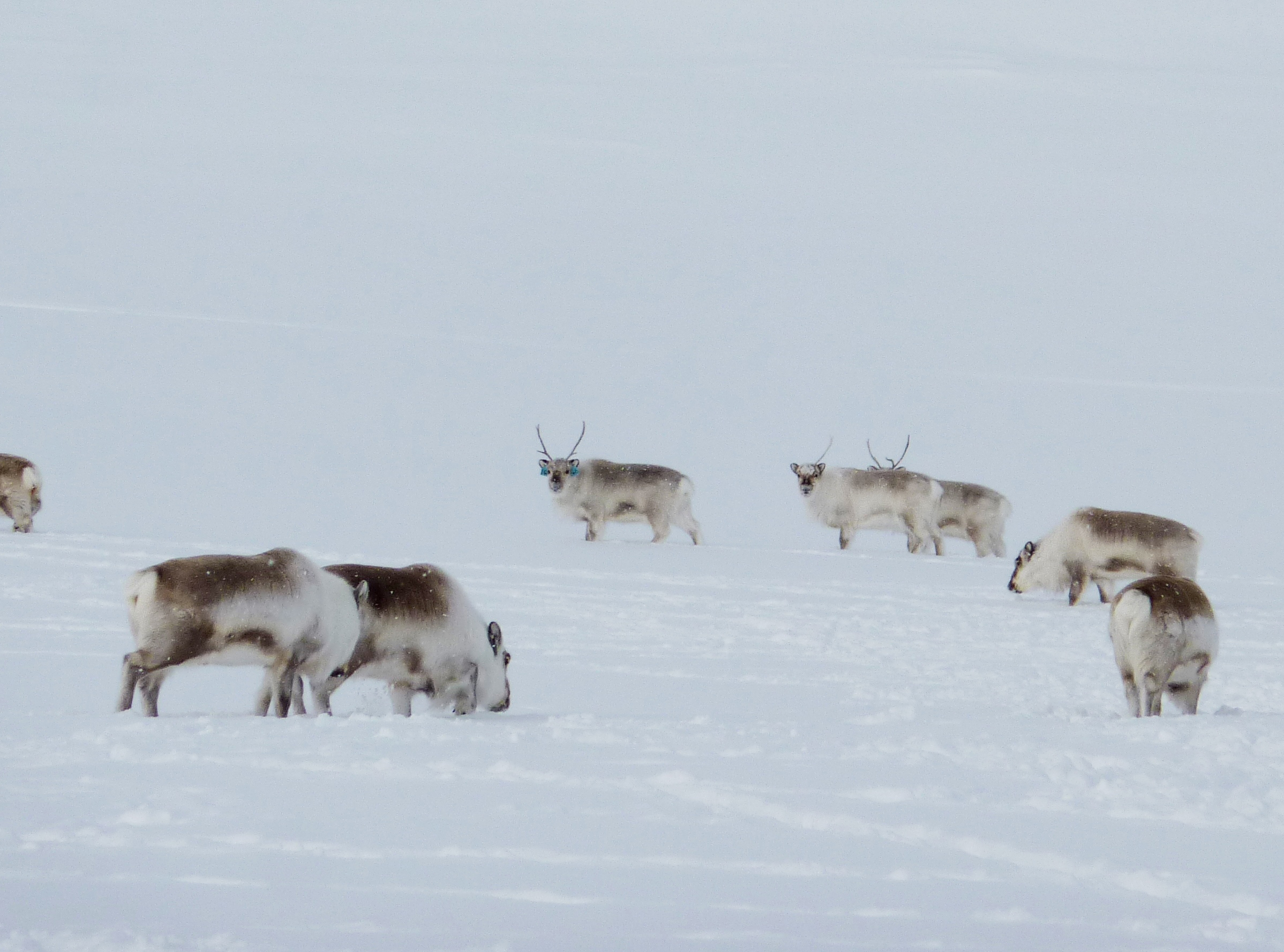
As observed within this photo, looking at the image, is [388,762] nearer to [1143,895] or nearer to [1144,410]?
[1143,895]

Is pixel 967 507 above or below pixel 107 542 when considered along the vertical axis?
above

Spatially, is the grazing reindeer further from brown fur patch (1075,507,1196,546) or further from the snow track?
the snow track

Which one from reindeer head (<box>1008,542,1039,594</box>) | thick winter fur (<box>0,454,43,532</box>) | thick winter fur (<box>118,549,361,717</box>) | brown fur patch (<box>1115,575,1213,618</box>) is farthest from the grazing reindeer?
thick winter fur (<box>118,549,361,717</box>)

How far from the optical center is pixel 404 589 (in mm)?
7059

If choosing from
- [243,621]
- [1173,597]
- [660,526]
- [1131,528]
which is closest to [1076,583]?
[1131,528]

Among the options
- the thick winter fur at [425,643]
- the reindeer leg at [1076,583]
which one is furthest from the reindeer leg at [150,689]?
the reindeer leg at [1076,583]

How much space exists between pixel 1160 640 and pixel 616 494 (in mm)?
10656

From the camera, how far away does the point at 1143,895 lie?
12.8 ft

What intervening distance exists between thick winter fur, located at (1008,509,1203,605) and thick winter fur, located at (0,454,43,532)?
911 centimetres

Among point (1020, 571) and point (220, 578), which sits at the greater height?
point (1020, 571)

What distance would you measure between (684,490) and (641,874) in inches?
543

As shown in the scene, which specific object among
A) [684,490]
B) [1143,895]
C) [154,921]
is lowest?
[154,921]

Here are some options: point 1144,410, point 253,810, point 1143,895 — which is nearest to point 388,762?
point 253,810

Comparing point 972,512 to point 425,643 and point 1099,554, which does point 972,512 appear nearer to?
point 1099,554
